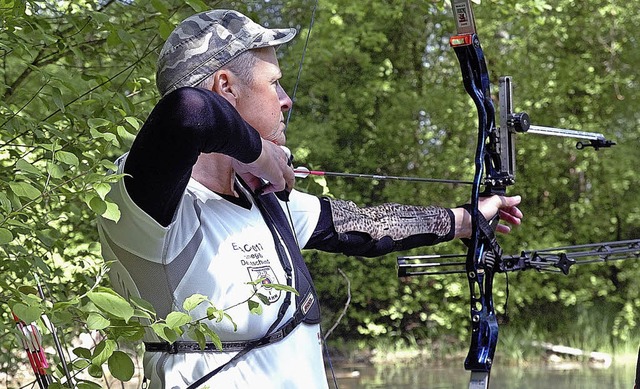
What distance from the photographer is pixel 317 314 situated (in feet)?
5.01

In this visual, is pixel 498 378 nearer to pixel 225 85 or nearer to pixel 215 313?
pixel 225 85

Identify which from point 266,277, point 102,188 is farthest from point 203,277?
point 102,188

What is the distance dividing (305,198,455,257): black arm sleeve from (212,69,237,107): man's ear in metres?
0.34

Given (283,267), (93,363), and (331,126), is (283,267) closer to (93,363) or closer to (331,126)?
(93,363)

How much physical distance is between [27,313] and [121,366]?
147 mm

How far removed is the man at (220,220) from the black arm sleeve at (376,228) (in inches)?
7.4

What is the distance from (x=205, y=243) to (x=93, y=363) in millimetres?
215

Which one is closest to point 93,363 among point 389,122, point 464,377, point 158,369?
point 158,369

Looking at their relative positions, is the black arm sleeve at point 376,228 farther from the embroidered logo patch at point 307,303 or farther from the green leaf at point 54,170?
the green leaf at point 54,170

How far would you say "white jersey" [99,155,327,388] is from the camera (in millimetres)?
1359

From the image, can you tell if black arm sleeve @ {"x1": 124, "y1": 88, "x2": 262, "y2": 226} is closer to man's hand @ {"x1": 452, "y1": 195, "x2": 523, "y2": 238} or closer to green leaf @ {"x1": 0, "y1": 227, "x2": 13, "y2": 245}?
green leaf @ {"x1": 0, "y1": 227, "x2": 13, "y2": 245}

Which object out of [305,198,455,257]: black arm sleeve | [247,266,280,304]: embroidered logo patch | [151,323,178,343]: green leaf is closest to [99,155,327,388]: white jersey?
[247,266,280,304]: embroidered logo patch

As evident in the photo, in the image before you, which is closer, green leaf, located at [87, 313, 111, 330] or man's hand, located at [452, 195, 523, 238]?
green leaf, located at [87, 313, 111, 330]

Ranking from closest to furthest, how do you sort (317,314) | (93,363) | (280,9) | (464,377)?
(93,363) → (317,314) → (280,9) → (464,377)
